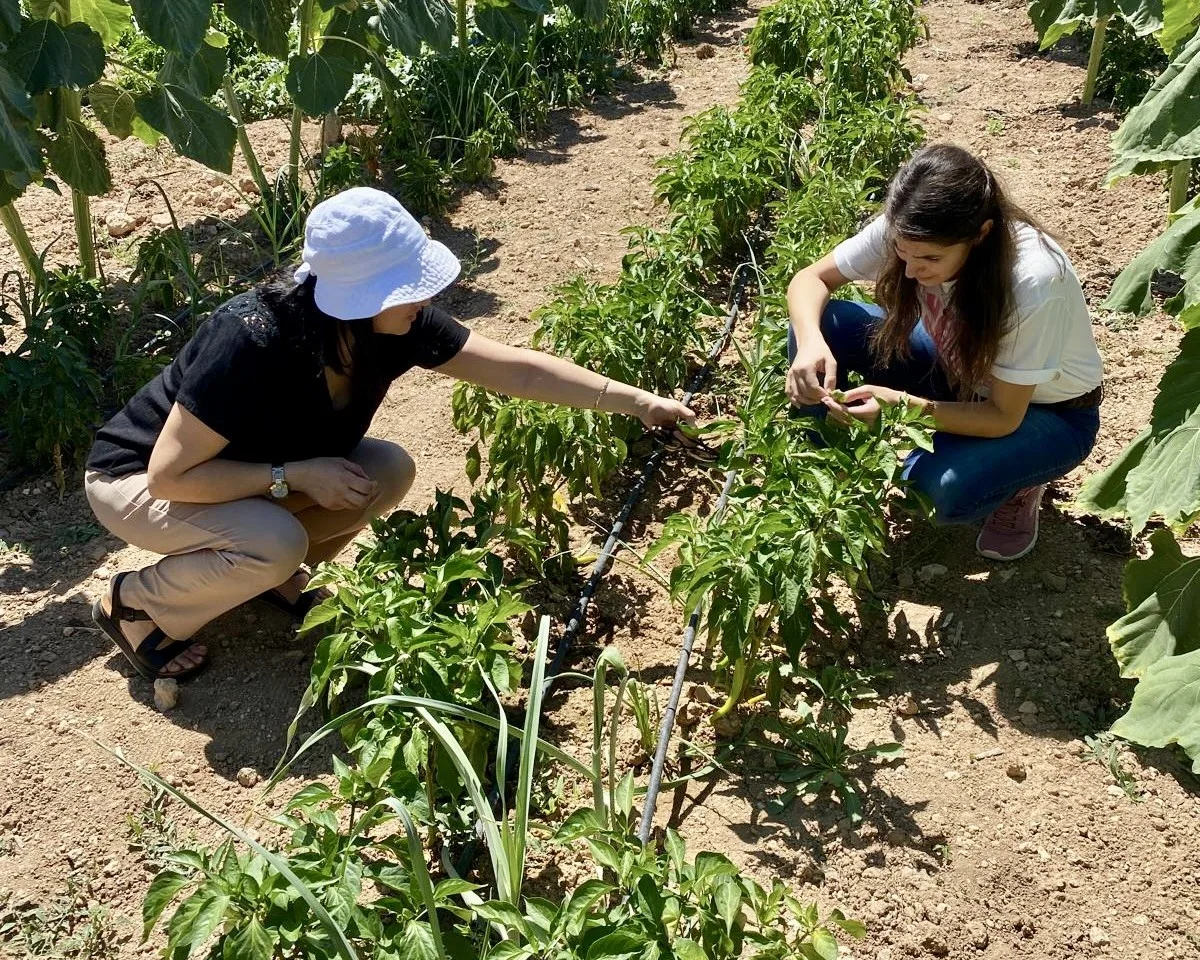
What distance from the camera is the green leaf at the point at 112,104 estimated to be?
434 centimetres

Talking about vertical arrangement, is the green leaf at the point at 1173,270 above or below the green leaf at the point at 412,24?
above

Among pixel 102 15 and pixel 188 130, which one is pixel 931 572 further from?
pixel 102 15

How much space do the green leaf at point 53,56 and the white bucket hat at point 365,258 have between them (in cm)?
196

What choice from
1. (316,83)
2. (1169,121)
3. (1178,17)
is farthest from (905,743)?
(316,83)

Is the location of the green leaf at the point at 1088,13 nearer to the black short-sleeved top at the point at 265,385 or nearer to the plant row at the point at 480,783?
the plant row at the point at 480,783

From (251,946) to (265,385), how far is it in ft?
3.99

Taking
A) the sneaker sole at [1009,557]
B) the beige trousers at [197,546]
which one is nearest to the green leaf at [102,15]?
the beige trousers at [197,546]

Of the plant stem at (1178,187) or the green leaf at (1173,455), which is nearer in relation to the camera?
the green leaf at (1173,455)

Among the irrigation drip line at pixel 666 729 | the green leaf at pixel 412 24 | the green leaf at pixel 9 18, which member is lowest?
the irrigation drip line at pixel 666 729

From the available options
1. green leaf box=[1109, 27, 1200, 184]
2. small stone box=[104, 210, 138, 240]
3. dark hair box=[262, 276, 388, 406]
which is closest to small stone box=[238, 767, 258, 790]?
dark hair box=[262, 276, 388, 406]

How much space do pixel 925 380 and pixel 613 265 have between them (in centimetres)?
212

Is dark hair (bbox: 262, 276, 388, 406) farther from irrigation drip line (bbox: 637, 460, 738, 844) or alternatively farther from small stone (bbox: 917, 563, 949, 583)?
small stone (bbox: 917, 563, 949, 583)

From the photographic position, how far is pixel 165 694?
293 centimetres

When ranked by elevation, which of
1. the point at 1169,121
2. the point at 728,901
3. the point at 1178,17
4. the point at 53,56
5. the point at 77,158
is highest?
the point at 1178,17
